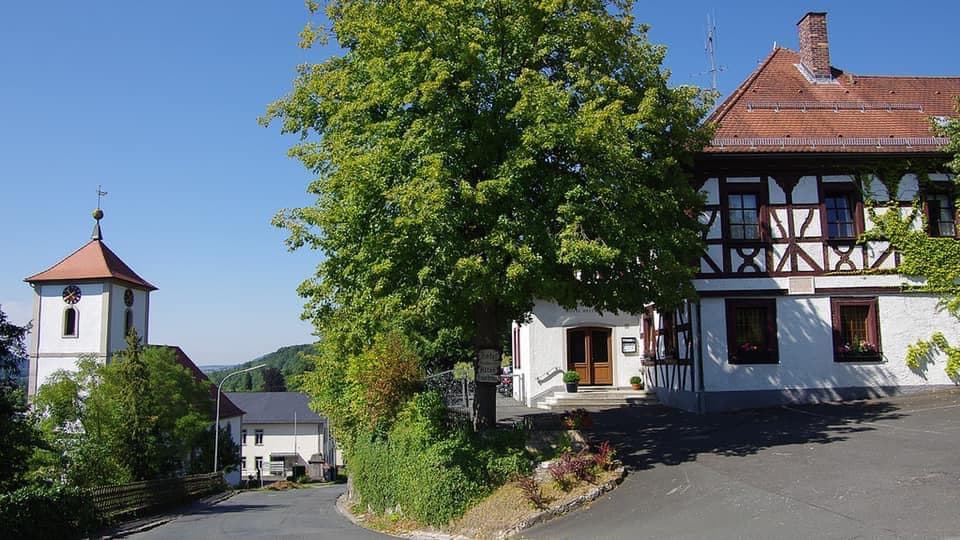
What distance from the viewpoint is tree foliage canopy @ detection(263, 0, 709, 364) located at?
14102mm

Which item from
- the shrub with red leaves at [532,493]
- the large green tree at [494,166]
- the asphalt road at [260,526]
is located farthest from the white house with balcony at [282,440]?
the shrub with red leaves at [532,493]

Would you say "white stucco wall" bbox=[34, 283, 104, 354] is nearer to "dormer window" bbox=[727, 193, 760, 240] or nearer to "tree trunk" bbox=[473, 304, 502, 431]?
"tree trunk" bbox=[473, 304, 502, 431]

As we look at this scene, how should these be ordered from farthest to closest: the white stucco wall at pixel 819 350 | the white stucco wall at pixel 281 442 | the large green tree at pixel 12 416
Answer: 1. the white stucco wall at pixel 281 442
2. the white stucco wall at pixel 819 350
3. the large green tree at pixel 12 416

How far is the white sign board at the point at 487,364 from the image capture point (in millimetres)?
16562

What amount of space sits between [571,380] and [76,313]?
3847cm

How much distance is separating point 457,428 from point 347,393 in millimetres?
5980

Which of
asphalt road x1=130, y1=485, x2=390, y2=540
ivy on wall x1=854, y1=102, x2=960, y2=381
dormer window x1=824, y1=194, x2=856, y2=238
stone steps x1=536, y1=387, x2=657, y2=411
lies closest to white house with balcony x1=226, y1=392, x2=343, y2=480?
asphalt road x1=130, y1=485, x2=390, y2=540

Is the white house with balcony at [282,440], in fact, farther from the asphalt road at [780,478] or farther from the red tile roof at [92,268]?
the asphalt road at [780,478]

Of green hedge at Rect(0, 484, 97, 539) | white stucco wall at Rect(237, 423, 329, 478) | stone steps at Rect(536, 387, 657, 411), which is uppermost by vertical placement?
stone steps at Rect(536, 387, 657, 411)

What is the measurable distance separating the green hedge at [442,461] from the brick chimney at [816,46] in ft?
52.6

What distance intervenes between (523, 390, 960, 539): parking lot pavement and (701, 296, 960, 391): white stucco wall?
1.78 m

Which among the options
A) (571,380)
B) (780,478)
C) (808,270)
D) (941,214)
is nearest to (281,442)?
(571,380)

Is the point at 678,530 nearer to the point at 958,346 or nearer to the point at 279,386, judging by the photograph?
the point at 958,346

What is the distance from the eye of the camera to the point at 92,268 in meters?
52.5
